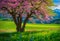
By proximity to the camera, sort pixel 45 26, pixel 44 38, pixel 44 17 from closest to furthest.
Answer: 1. pixel 44 38
2. pixel 45 26
3. pixel 44 17

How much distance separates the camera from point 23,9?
761 centimetres

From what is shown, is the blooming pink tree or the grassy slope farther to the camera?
the blooming pink tree

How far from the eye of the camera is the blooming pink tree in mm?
7508

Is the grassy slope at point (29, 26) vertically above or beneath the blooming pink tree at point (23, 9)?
Result: beneath

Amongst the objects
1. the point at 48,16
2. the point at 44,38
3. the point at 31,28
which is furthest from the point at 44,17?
the point at 44,38

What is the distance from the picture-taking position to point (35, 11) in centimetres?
769

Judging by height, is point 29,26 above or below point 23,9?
below

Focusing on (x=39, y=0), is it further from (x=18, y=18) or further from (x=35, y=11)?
(x=18, y=18)

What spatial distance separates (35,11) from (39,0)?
379 mm

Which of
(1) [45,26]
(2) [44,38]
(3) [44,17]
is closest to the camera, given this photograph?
(2) [44,38]

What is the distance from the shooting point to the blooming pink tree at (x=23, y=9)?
751cm

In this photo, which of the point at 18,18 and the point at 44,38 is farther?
the point at 18,18

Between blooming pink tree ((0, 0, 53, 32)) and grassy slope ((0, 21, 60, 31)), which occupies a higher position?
Answer: blooming pink tree ((0, 0, 53, 32))

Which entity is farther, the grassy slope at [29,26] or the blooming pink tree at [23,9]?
the blooming pink tree at [23,9]
